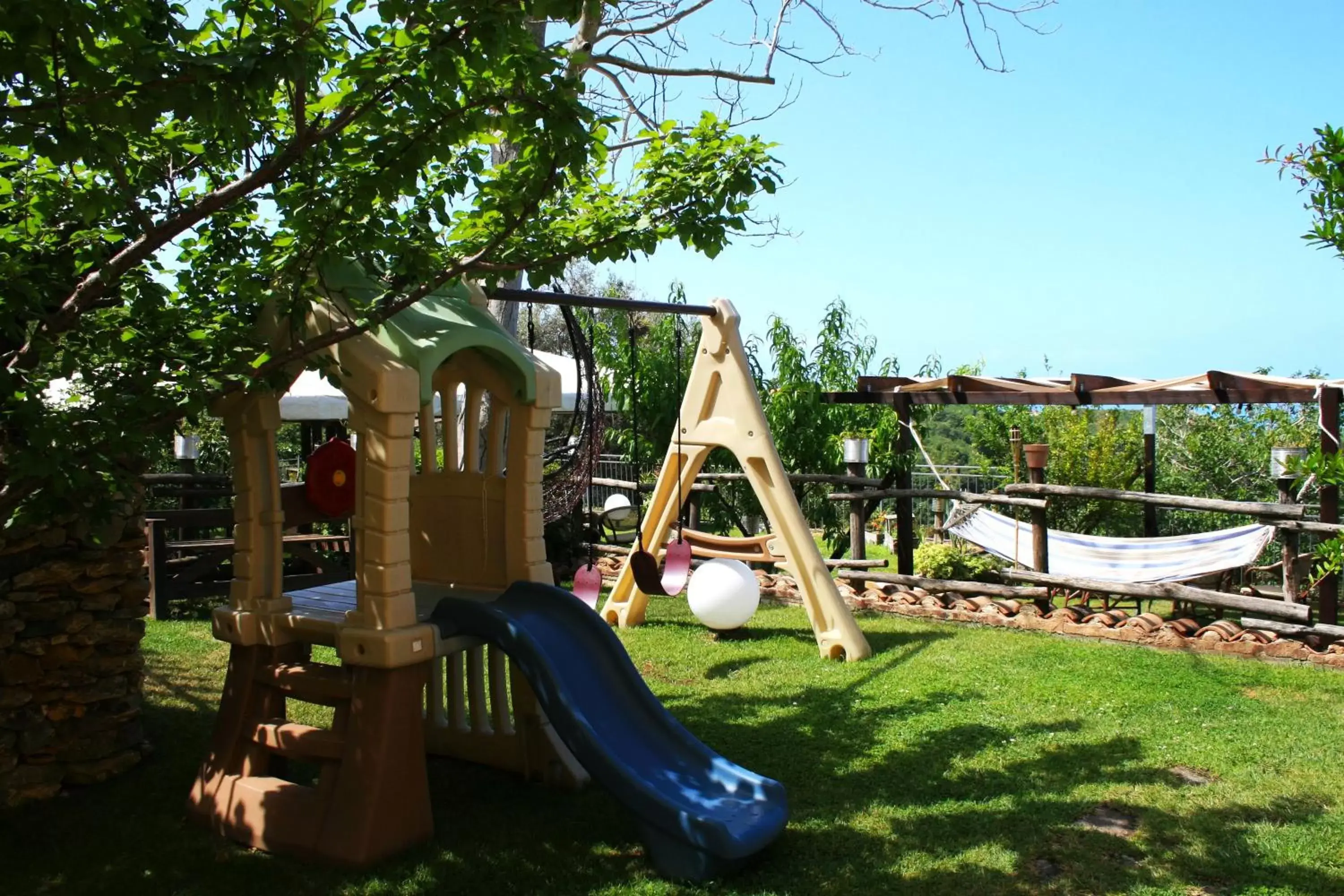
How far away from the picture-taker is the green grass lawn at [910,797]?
3.96 meters

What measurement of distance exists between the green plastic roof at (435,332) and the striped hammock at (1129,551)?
231 inches

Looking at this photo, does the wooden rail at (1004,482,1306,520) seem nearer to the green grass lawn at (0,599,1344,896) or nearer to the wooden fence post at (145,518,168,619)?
the green grass lawn at (0,599,1344,896)

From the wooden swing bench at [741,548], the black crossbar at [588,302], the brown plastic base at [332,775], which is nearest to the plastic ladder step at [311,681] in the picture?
the brown plastic base at [332,775]

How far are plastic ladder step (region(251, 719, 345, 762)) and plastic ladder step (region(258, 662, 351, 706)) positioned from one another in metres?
0.12

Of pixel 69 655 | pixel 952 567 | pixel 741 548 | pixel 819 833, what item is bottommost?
pixel 819 833

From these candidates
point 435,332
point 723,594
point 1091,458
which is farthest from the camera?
point 1091,458

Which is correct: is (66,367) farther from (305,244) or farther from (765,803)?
(765,803)

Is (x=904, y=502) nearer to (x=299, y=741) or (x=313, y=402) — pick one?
(x=313, y=402)

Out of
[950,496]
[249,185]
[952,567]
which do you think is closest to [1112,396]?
[950,496]

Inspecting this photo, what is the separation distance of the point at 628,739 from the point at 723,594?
133 inches

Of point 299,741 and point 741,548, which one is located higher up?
point 741,548

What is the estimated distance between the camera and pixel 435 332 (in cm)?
453

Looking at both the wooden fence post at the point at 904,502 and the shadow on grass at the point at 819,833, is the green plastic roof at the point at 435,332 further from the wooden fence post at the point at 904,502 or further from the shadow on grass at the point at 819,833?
the wooden fence post at the point at 904,502

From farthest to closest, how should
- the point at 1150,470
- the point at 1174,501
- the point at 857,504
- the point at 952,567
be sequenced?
the point at 857,504 < the point at 1150,470 < the point at 952,567 < the point at 1174,501
